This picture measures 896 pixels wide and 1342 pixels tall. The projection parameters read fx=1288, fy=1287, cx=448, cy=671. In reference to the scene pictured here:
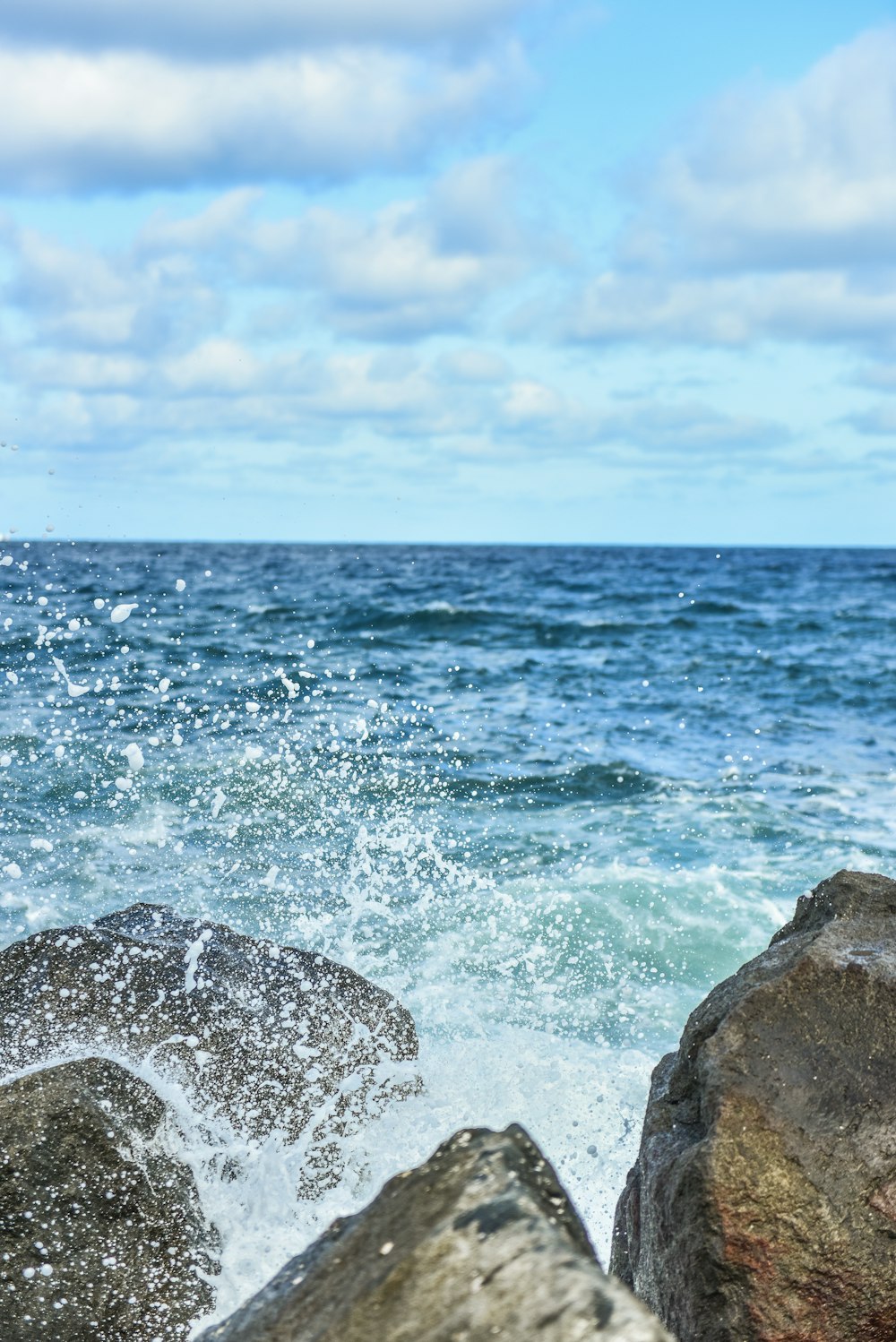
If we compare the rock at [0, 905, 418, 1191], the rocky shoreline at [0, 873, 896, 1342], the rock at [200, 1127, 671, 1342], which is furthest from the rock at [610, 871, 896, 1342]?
the rock at [0, 905, 418, 1191]

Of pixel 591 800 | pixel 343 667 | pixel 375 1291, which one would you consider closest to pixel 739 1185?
pixel 375 1291

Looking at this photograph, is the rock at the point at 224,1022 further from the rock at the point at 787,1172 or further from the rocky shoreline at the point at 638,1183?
the rock at the point at 787,1172

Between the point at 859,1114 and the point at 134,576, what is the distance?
28830 mm

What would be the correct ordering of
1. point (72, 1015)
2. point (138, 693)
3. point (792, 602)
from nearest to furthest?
point (72, 1015) < point (138, 693) < point (792, 602)

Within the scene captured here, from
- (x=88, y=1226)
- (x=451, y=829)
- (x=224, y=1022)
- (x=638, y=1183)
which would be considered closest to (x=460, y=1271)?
(x=638, y=1183)

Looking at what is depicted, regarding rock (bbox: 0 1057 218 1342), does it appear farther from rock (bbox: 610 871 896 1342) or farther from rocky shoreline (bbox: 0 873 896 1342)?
rock (bbox: 610 871 896 1342)

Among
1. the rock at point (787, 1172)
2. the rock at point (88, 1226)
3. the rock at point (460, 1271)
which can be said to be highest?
the rock at point (460, 1271)

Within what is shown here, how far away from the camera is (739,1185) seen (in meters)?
2.67

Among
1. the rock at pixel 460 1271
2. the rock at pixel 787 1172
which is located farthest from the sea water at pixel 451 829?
the rock at pixel 460 1271

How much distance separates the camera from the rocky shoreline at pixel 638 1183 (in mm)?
1838

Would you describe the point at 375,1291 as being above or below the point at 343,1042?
above

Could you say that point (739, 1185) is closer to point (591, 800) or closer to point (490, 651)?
point (591, 800)

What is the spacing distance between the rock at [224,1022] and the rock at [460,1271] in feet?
6.86

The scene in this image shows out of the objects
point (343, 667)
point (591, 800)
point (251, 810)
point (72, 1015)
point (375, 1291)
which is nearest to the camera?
point (375, 1291)
